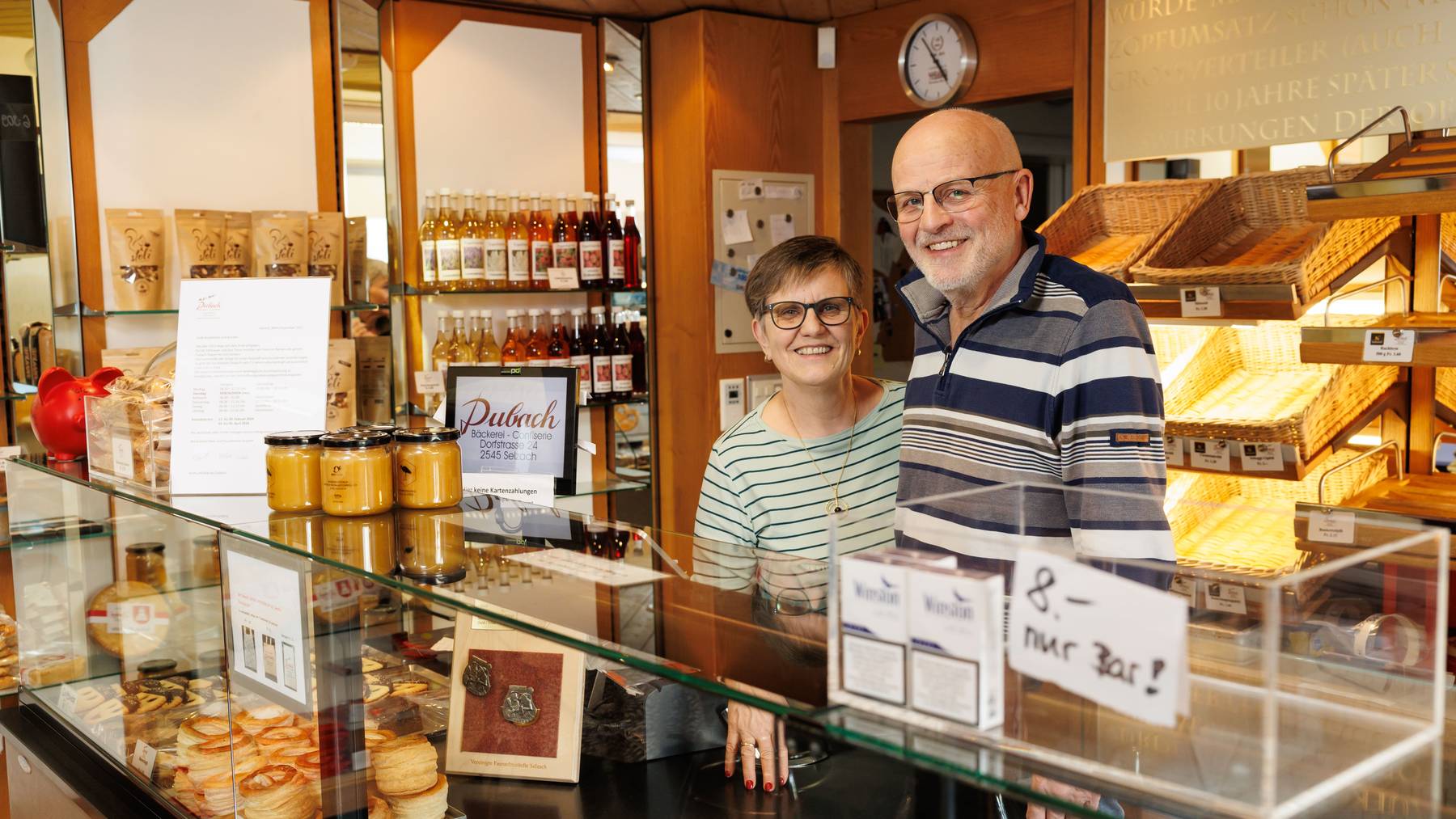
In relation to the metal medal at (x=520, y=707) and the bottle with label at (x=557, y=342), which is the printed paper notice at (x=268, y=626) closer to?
the metal medal at (x=520, y=707)

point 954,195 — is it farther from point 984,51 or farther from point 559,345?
point 559,345

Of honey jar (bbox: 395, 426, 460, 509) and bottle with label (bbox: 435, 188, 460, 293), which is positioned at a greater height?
bottle with label (bbox: 435, 188, 460, 293)

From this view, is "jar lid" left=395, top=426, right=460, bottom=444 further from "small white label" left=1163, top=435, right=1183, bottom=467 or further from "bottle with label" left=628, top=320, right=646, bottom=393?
"bottle with label" left=628, top=320, right=646, bottom=393

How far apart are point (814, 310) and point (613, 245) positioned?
259 centimetres

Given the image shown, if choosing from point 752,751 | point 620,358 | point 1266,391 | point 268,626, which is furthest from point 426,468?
point 620,358

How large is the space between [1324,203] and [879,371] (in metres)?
3.60

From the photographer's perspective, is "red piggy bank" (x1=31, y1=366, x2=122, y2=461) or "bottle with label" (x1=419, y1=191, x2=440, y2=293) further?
"bottle with label" (x1=419, y1=191, x2=440, y2=293)

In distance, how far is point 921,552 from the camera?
35.8 inches

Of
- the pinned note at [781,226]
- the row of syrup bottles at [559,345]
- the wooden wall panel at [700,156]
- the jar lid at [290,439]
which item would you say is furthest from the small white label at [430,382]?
the jar lid at [290,439]

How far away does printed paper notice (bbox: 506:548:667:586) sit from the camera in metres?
1.43

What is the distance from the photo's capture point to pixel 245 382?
2037 mm

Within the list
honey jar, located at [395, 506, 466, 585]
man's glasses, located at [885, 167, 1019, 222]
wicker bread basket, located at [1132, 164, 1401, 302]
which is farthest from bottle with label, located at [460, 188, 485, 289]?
man's glasses, located at [885, 167, 1019, 222]

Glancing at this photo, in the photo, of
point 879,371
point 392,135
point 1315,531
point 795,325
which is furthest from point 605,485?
point 1315,531

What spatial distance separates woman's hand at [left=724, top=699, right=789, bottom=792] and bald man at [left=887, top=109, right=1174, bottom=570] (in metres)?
0.41
